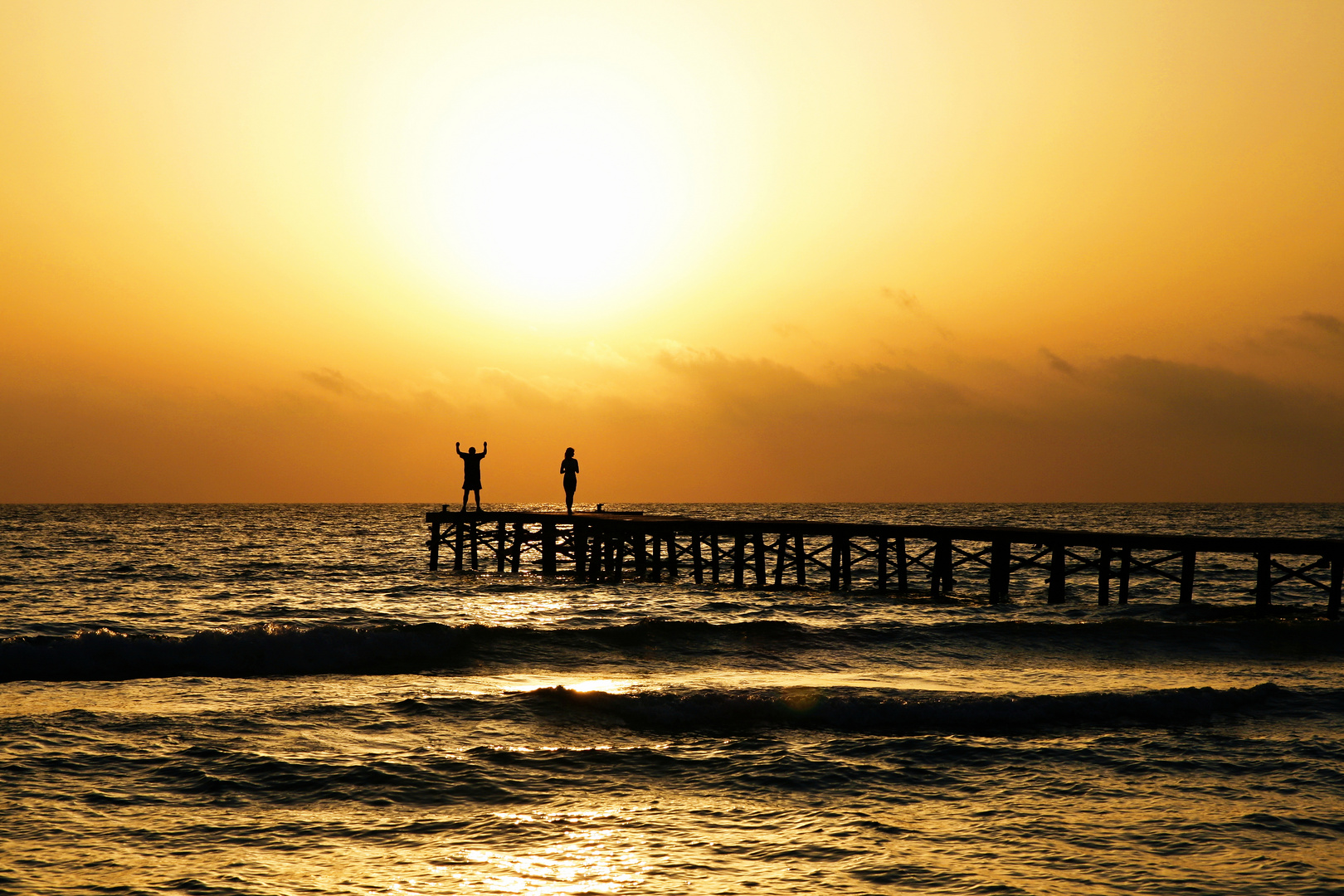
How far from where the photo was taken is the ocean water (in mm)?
6430

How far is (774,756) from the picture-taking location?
30.8 feet

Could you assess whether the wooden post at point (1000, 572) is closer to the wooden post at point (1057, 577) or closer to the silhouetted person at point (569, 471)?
the wooden post at point (1057, 577)

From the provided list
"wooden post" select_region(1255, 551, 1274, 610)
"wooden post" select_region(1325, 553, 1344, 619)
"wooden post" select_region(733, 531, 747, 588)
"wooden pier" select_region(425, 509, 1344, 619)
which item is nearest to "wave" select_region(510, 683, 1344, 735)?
"wooden pier" select_region(425, 509, 1344, 619)

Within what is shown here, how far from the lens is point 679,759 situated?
9422 millimetres

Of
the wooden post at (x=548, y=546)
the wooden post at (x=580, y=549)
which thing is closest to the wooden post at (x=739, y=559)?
the wooden post at (x=580, y=549)

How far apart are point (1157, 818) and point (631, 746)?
15.8ft

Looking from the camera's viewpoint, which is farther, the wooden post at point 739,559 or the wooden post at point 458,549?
the wooden post at point 458,549

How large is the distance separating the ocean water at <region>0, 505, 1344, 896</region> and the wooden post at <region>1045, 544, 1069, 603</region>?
4630 millimetres

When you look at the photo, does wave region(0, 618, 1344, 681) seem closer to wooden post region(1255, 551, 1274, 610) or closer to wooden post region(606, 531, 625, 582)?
wooden post region(1255, 551, 1274, 610)

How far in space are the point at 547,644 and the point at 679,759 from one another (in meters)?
8.04

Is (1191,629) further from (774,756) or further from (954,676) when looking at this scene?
(774,756)

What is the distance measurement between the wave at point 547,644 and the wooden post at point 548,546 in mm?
14873

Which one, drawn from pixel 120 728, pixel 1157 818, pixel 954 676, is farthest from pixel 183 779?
pixel 954 676

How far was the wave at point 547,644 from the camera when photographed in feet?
46.9
